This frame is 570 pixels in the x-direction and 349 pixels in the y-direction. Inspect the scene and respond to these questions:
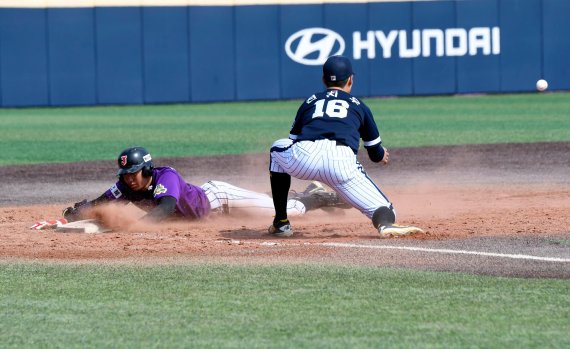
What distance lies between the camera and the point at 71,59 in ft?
83.6

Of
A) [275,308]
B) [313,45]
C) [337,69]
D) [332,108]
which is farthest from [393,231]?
[313,45]

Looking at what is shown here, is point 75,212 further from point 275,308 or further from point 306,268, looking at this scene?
point 275,308

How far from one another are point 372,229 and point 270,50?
1855 centimetres

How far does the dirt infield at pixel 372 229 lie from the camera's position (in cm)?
674

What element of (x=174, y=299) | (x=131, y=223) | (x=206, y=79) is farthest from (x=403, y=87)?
(x=174, y=299)

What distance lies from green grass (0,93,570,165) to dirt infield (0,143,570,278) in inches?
104

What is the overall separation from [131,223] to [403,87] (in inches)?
767

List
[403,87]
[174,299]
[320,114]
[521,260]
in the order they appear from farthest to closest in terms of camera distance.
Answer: [403,87] → [320,114] → [521,260] → [174,299]

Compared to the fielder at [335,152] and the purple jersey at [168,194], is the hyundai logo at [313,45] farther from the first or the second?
the fielder at [335,152]

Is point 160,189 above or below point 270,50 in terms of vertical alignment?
below

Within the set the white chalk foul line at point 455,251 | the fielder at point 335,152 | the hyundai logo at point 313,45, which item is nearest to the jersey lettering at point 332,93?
the fielder at point 335,152

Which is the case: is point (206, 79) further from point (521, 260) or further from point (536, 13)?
point (521, 260)

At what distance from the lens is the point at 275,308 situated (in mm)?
5168

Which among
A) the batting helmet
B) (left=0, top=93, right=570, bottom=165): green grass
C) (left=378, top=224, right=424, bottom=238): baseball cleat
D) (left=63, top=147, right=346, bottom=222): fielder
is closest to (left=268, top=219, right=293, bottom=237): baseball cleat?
(left=63, top=147, right=346, bottom=222): fielder
